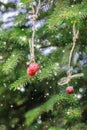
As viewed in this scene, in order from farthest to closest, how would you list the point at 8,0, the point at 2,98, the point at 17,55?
the point at 8,0 → the point at 2,98 → the point at 17,55

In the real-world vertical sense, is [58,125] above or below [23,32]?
below

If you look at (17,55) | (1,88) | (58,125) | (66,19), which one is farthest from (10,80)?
(66,19)

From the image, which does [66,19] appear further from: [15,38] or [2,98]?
[2,98]

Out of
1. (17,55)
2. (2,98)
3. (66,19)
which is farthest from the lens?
(2,98)

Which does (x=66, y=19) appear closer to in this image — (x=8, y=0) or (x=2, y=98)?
(x=2, y=98)

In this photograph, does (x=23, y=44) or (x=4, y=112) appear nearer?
(x=23, y=44)

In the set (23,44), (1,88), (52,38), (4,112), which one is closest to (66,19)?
(23,44)

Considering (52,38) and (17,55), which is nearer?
(17,55)

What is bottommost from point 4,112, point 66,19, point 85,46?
point 4,112

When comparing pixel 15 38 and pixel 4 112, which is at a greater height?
pixel 15 38
